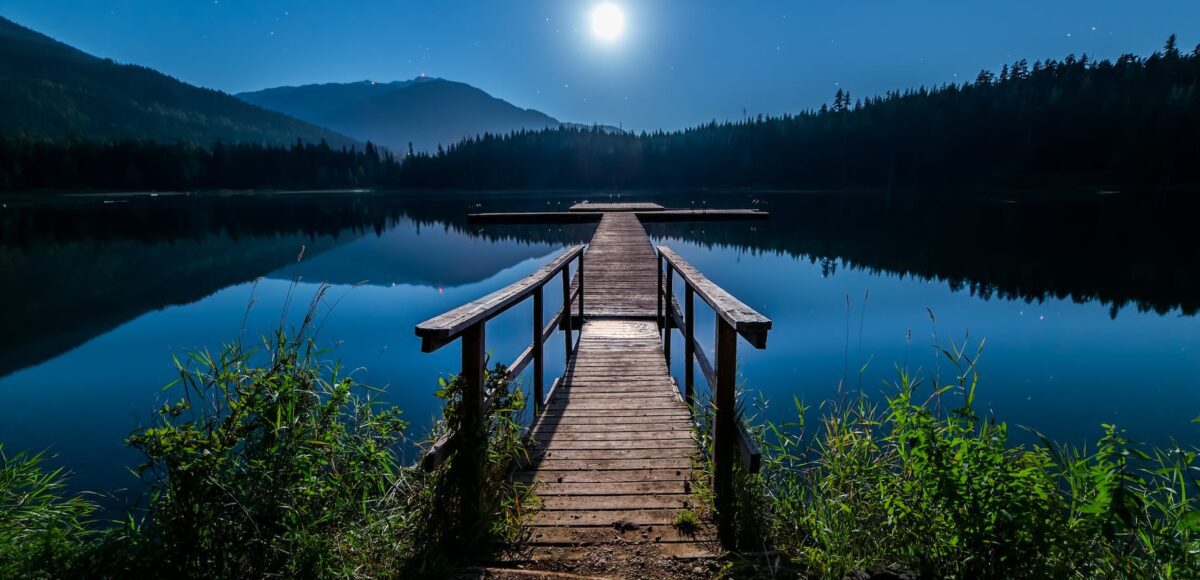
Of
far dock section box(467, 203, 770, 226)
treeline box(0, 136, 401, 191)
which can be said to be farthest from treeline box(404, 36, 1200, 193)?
far dock section box(467, 203, 770, 226)

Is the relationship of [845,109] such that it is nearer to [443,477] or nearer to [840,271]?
[840,271]

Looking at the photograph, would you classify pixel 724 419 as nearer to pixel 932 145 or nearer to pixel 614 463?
pixel 614 463

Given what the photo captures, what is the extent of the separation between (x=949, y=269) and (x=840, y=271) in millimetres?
4353

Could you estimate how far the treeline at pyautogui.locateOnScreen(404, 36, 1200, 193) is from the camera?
75.1 meters

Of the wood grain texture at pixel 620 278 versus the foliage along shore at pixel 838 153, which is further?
the foliage along shore at pixel 838 153

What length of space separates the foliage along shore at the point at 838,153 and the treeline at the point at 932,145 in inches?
8.4

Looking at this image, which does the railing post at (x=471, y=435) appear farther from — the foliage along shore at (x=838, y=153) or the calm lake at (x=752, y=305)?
the foliage along shore at (x=838, y=153)

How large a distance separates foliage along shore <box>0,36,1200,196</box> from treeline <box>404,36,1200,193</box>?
8.4 inches

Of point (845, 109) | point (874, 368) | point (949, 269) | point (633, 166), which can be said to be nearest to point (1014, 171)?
point (845, 109)

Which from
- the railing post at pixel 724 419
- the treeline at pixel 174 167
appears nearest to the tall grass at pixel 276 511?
the railing post at pixel 724 419

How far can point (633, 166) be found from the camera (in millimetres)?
121875

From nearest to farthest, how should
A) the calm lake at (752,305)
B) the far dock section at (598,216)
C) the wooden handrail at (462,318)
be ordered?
the wooden handrail at (462,318) → the calm lake at (752,305) → the far dock section at (598,216)

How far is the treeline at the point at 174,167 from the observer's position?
86.8m

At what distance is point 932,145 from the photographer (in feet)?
300
